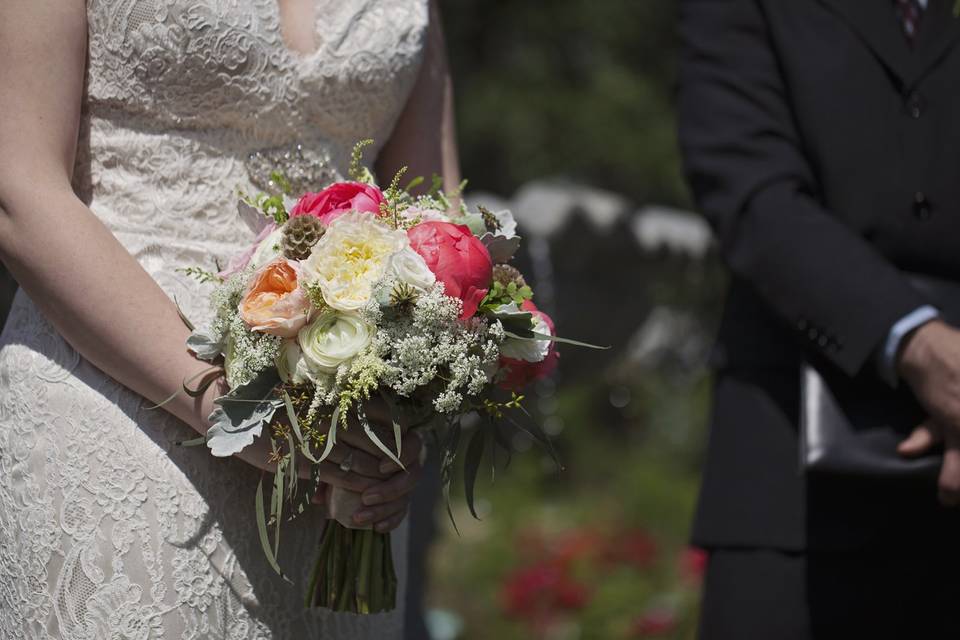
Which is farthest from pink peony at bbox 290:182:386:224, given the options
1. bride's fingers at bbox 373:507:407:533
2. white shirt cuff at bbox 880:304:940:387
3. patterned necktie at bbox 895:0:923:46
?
patterned necktie at bbox 895:0:923:46

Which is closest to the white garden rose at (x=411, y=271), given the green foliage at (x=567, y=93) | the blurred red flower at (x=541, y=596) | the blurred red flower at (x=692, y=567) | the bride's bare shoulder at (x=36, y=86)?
the bride's bare shoulder at (x=36, y=86)

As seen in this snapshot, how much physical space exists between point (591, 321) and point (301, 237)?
144 inches

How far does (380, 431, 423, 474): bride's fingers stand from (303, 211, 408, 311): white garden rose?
0.30m

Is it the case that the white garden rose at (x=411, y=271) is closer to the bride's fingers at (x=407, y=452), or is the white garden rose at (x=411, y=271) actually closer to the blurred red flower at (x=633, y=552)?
the bride's fingers at (x=407, y=452)

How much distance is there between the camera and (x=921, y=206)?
2.71m

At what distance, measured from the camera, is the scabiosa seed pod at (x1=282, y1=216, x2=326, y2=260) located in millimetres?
1872

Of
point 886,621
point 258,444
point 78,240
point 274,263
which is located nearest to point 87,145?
point 78,240

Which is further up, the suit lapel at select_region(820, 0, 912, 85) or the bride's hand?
the suit lapel at select_region(820, 0, 912, 85)

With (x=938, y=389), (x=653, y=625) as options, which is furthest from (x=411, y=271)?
(x=653, y=625)

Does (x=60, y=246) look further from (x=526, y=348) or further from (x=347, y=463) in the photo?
(x=526, y=348)

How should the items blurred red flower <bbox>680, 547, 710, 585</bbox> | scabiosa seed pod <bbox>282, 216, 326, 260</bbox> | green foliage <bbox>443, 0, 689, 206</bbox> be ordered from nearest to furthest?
scabiosa seed pod <bbox>282, 216, 326, 260</bbox> → blurred red flower <bbox>680, 547, 710, 585</bbox> → green foliage <bbox>443, 0, 689, 206</bbox>

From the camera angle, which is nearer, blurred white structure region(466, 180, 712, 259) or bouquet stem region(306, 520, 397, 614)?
bouquet stem region(306, 520, 397, 614)

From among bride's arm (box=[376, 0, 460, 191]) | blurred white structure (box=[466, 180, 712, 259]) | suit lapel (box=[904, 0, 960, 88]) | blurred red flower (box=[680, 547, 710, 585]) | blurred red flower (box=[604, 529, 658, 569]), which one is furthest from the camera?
blurred red flower (box=[604, 529, 658, 569])

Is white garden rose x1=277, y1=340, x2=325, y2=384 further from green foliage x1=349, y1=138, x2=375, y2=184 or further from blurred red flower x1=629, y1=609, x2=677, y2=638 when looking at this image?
blurred red flower x1=629, y1=609, x2=677, y2=638
